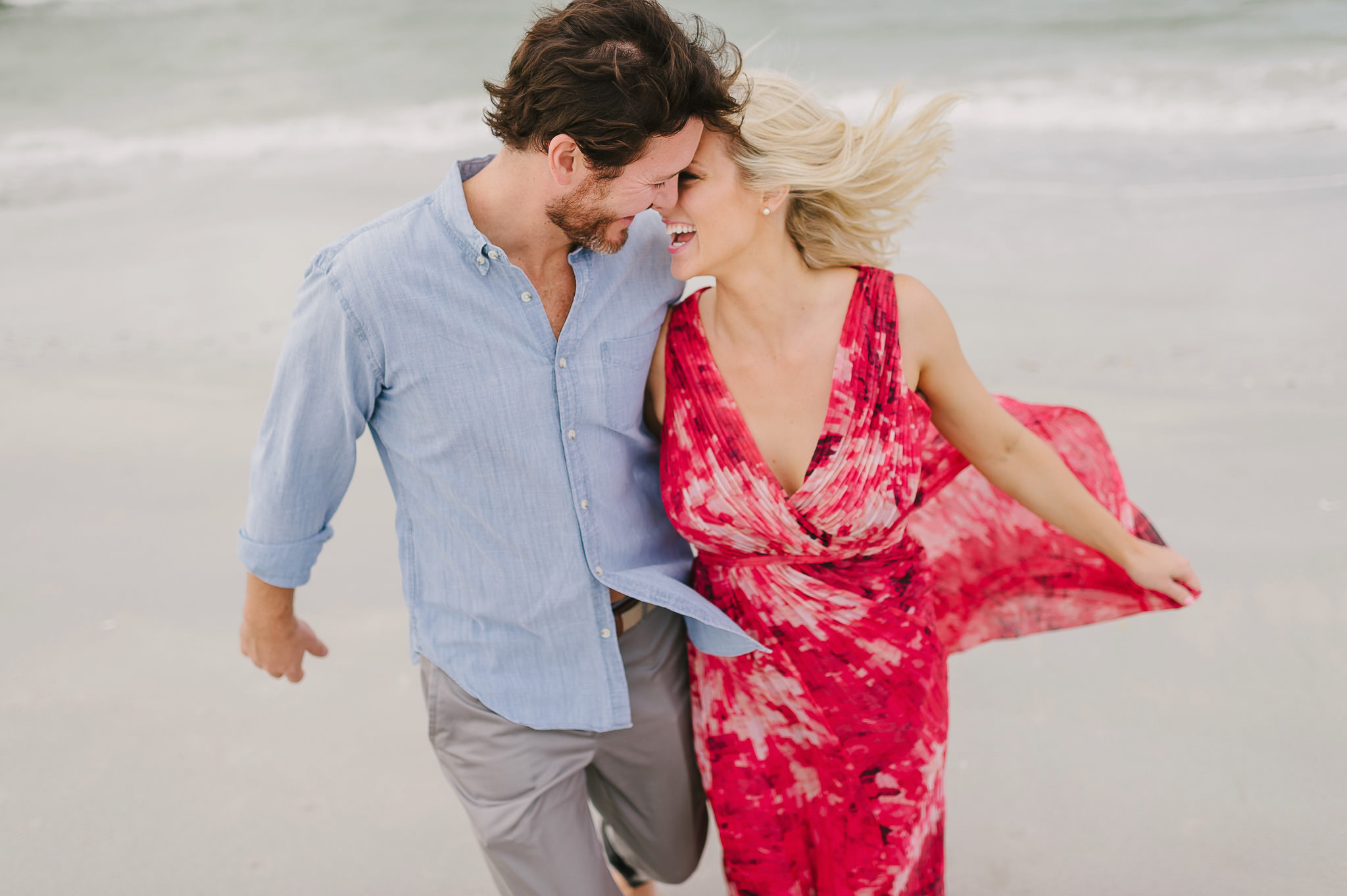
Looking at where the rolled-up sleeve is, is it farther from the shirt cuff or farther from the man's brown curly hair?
the man's brown curly hair

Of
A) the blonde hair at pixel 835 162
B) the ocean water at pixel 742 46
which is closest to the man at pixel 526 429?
the blonde hair at pixel 835 162

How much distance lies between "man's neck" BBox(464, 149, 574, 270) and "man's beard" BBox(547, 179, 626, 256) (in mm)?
29

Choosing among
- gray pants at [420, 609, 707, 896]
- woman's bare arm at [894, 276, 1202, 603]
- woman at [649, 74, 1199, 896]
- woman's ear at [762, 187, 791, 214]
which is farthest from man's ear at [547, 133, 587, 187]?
gray pants at [420, 609, 707, 896]

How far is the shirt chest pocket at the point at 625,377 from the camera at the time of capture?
2.15 metres

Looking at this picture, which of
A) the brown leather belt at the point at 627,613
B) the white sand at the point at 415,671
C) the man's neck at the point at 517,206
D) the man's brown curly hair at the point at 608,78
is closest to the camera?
the man's brown curly hair at the point at 608,78

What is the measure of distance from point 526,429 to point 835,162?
0.88 meters

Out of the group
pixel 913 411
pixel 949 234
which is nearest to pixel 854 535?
pixel 913 411

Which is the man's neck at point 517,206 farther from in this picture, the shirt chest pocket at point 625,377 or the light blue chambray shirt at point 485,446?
the shirt chest pocket at point 625,377

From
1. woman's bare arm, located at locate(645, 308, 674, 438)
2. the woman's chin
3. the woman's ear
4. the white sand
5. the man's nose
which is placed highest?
the woman's ear

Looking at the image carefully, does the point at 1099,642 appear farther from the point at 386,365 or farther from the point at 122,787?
the point at 122,787

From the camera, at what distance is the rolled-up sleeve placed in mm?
1980

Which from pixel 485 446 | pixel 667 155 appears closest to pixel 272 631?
pixel 485 446

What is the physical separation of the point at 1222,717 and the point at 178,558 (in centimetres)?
400

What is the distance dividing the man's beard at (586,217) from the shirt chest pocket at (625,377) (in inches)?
8.0
